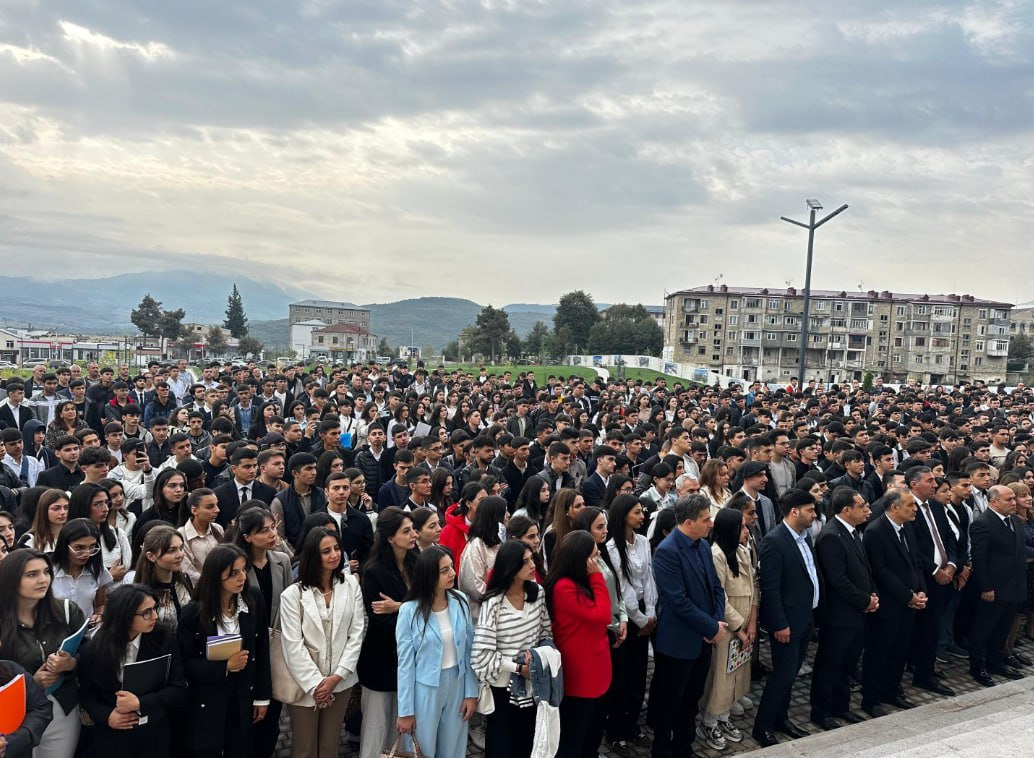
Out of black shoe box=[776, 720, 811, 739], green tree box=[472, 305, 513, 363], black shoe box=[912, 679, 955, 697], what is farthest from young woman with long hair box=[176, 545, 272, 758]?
green tree box=[472, 305, 513, 363]

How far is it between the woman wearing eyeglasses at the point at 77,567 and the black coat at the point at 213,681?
77 cm

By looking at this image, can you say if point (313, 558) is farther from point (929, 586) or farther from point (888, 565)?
point (929, 586)

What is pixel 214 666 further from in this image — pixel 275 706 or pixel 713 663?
pixel 713 663

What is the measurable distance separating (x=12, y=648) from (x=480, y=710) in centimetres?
254

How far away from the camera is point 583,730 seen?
4379 mm

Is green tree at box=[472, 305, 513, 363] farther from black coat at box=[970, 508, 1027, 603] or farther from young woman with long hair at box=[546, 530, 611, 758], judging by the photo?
young woman with long hair at box=[546, 530, 611, 758]

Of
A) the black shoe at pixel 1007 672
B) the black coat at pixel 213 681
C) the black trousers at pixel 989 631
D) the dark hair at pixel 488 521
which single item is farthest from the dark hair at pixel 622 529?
the black shoe at pixel 1007 672

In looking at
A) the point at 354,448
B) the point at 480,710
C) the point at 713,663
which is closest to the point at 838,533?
the point at 713,663

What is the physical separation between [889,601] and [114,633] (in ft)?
18.7

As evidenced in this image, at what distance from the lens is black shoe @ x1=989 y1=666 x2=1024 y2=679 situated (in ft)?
21.9

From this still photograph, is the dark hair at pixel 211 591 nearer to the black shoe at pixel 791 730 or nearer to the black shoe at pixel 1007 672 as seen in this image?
the black shoe at pixel 791 730

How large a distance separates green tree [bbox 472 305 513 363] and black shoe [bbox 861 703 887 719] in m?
60.2

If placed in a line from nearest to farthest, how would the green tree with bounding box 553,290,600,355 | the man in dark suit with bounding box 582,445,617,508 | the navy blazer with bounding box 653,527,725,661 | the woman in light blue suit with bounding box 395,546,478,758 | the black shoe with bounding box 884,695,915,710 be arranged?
the woman in light blue suit with bounding box 395,546,478,758
the navy blazer with bounding box 653,527,725,661
the black shoe with bounding box 884,695,915,710
the man in dark suit with bounding box 582,445,617,508
the green tree with bounding box 553,290,600,355

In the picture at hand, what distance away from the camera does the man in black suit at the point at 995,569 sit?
256 inches
